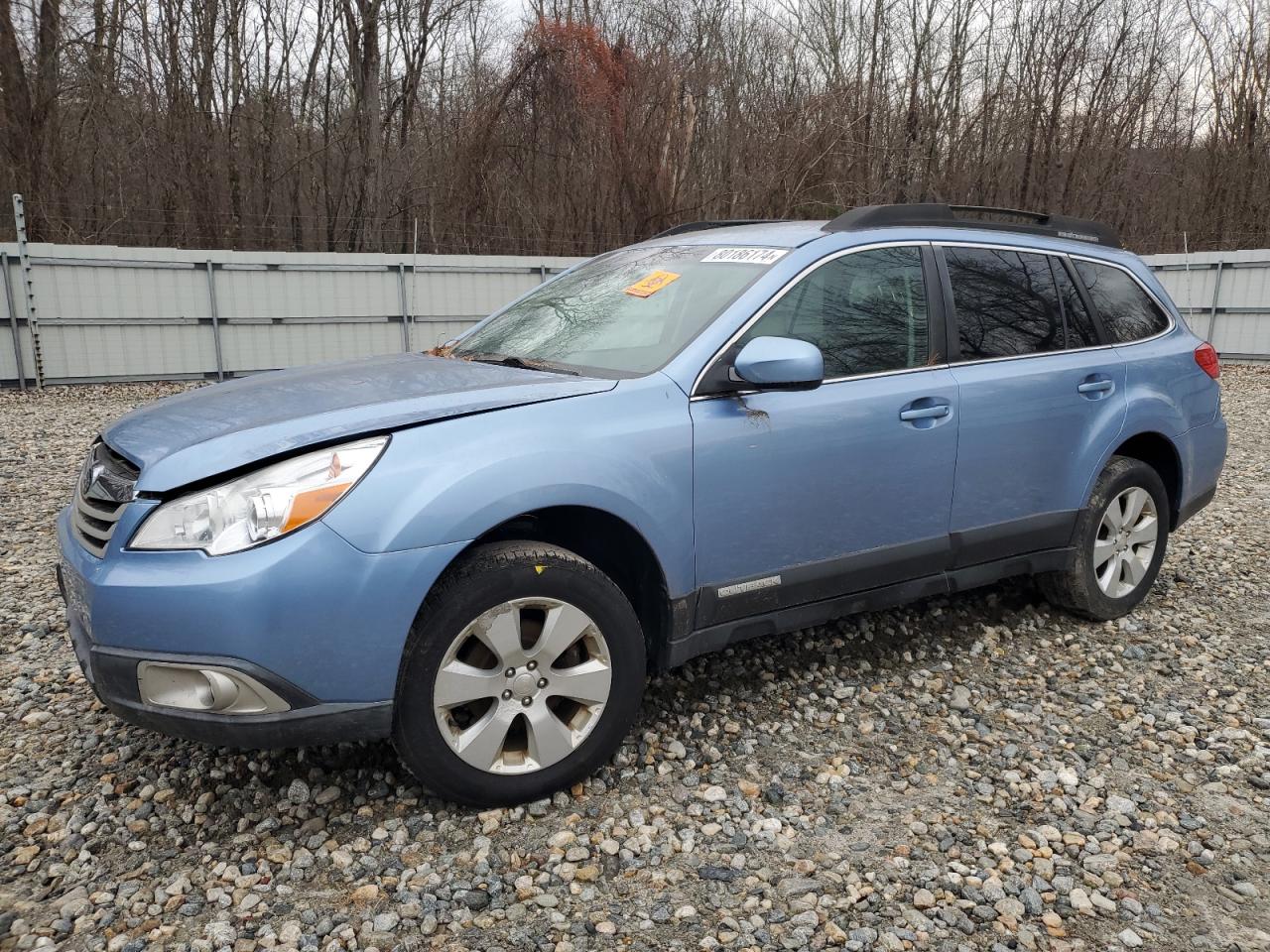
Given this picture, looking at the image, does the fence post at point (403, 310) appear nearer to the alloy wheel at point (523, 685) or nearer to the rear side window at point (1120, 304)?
the rear side window at point (1120, 304)

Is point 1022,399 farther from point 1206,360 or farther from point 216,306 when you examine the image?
point 216,306

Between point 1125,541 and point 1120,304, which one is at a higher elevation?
point 1120,304

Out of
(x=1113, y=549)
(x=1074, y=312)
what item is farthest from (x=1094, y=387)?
(x=1113, y=549)

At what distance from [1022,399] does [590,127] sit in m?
15.0

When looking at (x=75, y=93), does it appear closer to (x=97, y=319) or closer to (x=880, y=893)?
(x=97, y=319)

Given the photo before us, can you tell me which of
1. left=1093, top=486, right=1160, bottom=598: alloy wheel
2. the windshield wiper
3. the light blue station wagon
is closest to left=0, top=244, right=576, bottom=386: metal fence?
the light blue station wagon

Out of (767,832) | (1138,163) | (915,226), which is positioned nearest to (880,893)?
(767,832)

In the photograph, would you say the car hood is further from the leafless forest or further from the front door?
the leafless forest

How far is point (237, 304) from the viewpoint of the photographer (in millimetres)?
13562

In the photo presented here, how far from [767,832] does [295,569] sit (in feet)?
5.04

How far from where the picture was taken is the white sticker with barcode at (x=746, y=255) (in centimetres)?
Answer: 341

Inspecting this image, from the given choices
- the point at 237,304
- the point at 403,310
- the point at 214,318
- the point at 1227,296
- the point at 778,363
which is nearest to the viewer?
the point at 778,363

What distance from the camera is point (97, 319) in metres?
12.6

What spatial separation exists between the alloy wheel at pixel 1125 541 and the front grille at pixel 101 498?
3851mm
